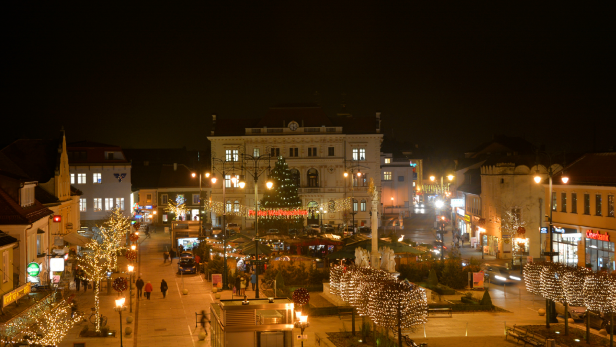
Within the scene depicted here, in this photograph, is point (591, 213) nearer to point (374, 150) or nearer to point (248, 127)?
point (374, 150)

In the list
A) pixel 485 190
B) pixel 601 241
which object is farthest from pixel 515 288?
pixel 485 190

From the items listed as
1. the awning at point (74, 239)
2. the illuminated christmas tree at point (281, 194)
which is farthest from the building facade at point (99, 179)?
the awning at point (74, 239)

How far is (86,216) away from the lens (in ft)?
241

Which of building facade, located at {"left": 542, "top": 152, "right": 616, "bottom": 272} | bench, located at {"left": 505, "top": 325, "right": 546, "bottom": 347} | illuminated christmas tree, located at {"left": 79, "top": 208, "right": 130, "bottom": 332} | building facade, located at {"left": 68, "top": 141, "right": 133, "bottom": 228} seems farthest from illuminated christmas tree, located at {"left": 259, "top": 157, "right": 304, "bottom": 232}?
bench, located at {"left": 505, "top": 325, "right": 546, "bottom": 347}

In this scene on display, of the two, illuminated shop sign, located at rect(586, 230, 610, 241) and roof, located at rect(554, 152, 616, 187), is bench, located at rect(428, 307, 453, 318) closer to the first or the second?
illuminated shop sign, located at rect(586, 230, 610, 241)

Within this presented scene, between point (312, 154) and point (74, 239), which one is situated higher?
point (312, 154)

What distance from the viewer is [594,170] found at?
1670 inches

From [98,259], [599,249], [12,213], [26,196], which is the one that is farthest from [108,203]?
[599,249]

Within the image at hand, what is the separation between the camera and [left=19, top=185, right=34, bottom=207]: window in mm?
34422

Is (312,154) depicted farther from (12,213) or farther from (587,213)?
(12,213)

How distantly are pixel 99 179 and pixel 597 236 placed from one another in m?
54.0

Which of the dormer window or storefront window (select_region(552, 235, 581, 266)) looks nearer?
the dormer window

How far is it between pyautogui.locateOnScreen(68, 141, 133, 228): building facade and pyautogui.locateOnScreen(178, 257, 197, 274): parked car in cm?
3015

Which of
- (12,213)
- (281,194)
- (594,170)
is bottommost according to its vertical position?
(12,213)
